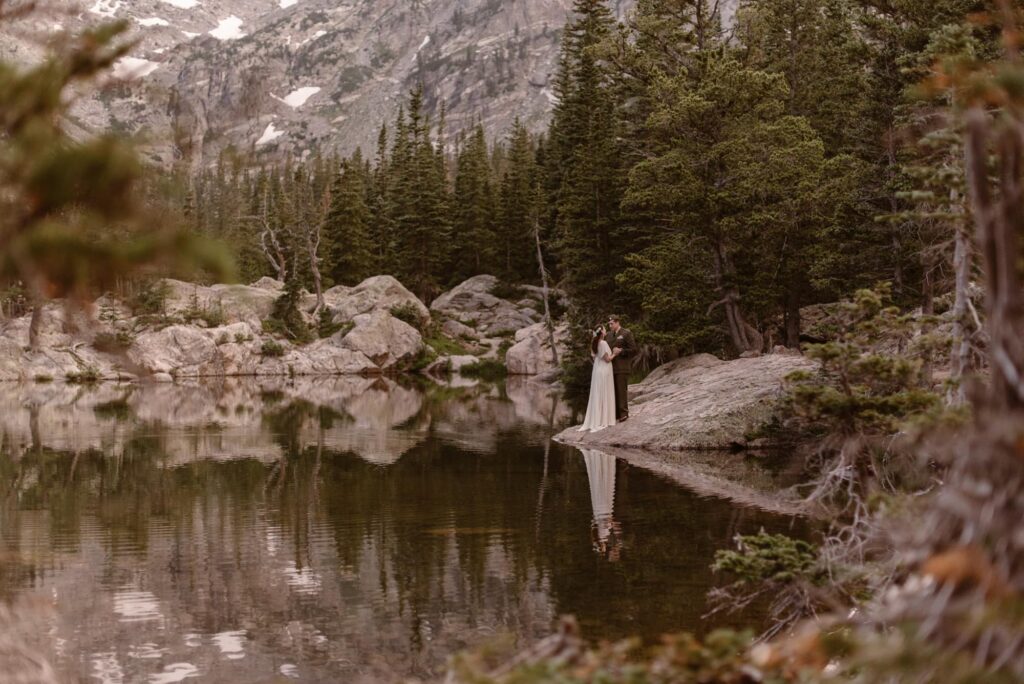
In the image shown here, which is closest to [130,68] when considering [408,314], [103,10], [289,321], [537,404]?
[103,10]

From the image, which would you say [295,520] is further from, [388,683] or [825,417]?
[825,417]

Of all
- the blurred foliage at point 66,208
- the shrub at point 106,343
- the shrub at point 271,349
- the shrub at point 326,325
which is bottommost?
the shrub at point 106,343

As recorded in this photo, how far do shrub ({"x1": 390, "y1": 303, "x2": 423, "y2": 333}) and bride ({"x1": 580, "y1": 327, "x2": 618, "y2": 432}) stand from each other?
126ft

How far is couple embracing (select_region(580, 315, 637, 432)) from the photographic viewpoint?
20.4m

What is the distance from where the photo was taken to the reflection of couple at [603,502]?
1060cm

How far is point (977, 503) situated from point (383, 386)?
42042mm

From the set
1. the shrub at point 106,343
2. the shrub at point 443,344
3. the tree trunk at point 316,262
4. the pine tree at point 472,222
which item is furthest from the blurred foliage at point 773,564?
the pine tree at point 472,222

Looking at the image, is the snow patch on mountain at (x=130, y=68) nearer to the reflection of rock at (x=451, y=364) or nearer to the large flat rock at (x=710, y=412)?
the large flat rock at (x=710, y=412)

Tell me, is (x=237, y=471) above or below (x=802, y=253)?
below

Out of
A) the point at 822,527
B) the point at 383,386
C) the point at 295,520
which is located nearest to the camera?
the point at 822,527

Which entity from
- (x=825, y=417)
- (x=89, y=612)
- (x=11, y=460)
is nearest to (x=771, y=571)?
(x=825, y=417)

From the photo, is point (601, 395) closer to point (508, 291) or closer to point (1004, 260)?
point (1004, 260)

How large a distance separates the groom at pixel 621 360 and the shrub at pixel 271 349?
36104 mm

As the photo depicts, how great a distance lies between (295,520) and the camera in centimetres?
1230
